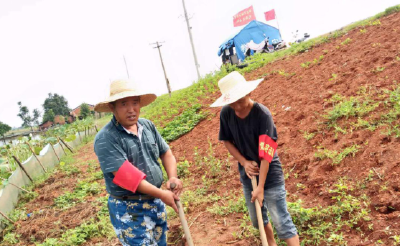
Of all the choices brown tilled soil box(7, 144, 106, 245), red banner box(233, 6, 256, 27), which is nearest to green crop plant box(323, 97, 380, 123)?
brown tilled soil box(7, 144, 106, 245)

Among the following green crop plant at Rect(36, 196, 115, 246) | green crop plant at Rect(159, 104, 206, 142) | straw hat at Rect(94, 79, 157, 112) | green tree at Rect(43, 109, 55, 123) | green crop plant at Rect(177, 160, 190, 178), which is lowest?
green crop plant at Rect(36, 196, 115, 246)

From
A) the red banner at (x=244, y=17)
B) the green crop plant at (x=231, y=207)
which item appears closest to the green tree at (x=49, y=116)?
the red banner at (x=244, y=17)

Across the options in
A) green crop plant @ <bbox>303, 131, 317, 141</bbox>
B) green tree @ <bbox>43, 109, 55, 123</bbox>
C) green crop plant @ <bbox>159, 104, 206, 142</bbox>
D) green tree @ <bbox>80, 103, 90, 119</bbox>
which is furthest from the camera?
green tree @ <bbox>43, 109, 55, 123</bbox>

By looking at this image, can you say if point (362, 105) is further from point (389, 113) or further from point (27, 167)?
point (27, 167)

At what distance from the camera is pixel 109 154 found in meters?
1.64

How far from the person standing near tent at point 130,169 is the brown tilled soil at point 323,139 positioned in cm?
122

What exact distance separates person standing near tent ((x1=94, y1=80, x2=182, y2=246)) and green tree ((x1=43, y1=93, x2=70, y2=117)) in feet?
153

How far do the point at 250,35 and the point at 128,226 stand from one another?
18.9 meters

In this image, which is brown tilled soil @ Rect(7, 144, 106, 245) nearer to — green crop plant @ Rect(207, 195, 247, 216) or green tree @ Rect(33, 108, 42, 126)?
green crop plant @ Rect(207, 195, 247, 216)

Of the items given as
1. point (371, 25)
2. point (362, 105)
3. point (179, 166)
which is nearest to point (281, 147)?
point (362, 105)

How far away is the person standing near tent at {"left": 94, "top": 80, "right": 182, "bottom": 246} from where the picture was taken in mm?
1637

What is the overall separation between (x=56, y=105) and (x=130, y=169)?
4745 cm

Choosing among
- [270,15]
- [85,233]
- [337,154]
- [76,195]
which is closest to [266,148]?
[337,154]

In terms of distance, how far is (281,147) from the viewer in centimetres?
424
